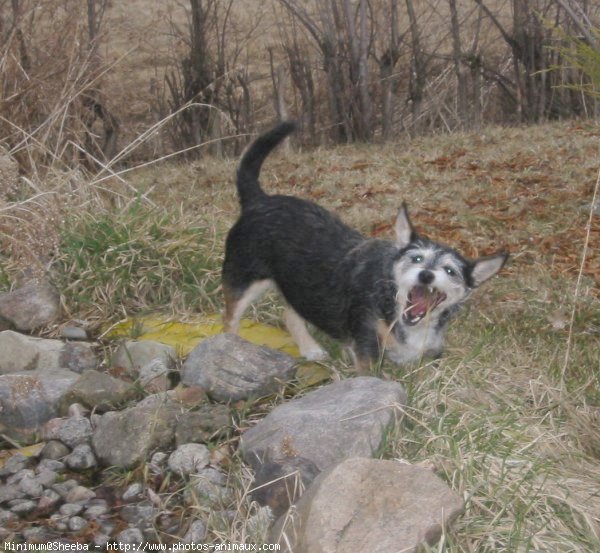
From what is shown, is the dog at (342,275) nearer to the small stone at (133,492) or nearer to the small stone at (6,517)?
the small stone at (133,492)

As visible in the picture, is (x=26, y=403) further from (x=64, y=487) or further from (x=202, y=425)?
(x=202, y=425)

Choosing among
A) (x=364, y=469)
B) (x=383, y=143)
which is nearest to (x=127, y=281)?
(x=364, y=469)

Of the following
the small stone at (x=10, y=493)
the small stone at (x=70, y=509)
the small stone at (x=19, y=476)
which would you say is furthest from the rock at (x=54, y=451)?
the small stone at (x=70, y=509)

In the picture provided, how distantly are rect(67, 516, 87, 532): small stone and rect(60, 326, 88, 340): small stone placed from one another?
166 cm

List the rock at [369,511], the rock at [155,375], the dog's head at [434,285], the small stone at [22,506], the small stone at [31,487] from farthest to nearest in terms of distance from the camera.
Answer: the rock at [155,375] < the dog's head at [434,285] < the small stone at [31,487] < the small stone at [22,506] < the rock at [369,511]

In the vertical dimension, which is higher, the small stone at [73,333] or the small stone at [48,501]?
the small stone at [73,333]

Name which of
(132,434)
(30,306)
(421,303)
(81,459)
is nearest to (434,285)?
(421,303)

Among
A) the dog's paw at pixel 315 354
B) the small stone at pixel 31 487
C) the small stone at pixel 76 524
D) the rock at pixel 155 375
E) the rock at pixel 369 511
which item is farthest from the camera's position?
the dog's paw at pixel 315 354

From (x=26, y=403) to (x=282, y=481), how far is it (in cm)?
135

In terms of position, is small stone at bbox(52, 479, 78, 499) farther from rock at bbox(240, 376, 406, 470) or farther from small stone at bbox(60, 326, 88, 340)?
small stone at bbox(60, 326, 88, 340)

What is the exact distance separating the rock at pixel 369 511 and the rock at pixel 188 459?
65 cm

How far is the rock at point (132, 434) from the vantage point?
367cm

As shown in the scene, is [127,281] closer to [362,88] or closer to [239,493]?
[239,493]

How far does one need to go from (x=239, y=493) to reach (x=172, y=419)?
0.61 metres
